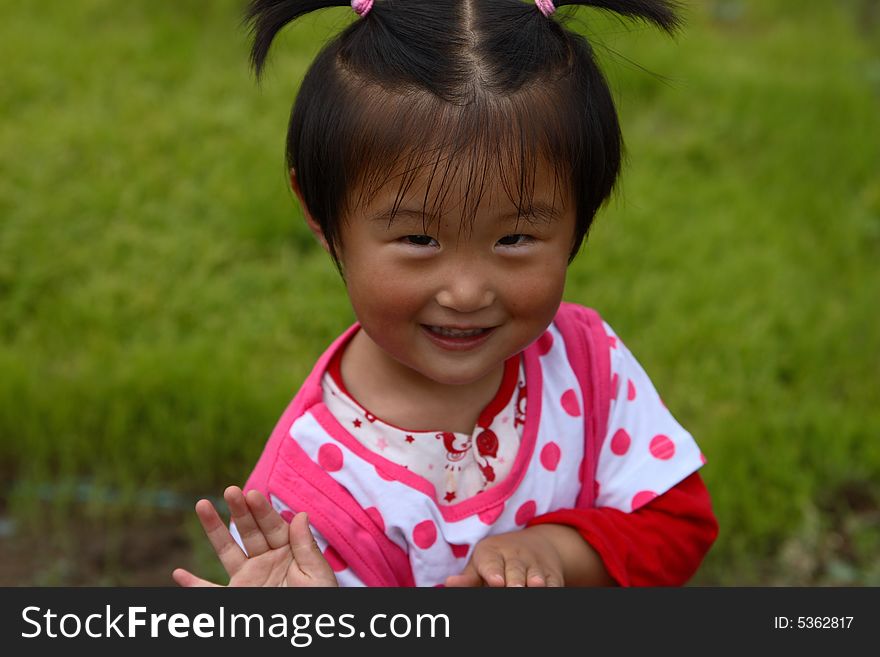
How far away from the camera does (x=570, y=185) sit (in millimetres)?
1727

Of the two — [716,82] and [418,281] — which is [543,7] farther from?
[716,82]

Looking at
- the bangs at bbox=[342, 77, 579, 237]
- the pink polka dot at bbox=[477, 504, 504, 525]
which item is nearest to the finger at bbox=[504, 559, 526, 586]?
the pink polka dot at bbox=[477, 504, 504, 525]

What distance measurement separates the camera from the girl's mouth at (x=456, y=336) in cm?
174

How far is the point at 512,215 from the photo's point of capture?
5.40ft

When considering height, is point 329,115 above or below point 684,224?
below

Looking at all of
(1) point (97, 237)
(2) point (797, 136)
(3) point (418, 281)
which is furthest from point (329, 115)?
(2) point (797, 136)

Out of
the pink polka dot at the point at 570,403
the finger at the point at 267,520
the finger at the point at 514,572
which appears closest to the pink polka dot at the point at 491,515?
the finger at the point at 514,572

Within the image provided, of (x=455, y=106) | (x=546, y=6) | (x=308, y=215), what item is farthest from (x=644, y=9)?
(x=308, y=215)

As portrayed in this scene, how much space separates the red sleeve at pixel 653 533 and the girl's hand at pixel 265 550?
1.40ft

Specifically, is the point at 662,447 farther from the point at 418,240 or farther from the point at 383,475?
the point at 418,240

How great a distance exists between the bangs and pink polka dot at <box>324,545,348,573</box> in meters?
0.55

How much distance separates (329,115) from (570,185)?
0.38 m

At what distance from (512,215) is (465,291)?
0.13 meters

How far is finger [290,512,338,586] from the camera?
1.67m
